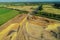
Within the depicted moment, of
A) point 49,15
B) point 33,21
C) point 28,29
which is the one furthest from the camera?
point 49,15

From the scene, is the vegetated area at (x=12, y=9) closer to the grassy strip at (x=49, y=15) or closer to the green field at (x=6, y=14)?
the green field at (x=6, y=14)

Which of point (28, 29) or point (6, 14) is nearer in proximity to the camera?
point (28, 29)

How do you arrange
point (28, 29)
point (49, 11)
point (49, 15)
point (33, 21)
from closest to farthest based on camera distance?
point (28, 29) < point (33, 21) < point (49, 15) < point (49, 11)

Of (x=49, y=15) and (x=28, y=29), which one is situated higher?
(x=49, y=15)

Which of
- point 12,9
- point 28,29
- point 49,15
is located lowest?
point 28,29

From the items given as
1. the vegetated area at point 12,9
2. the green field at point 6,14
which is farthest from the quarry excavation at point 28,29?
the vegetated area at point 12,9

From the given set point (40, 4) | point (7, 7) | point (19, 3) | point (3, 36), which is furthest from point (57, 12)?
point (3, 36)

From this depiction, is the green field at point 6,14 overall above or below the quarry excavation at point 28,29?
above

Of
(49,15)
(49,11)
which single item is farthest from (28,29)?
(49,11)

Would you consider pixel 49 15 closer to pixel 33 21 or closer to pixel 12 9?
pixel 33 21

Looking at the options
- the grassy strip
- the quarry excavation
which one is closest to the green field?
the quarry excavation

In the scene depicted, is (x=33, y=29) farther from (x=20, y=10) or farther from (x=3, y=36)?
(x=20, y=10)
